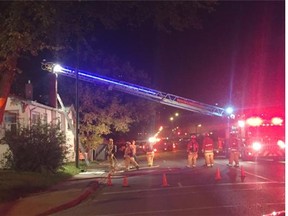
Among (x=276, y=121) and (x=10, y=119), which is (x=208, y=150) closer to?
(x=276, y=121)

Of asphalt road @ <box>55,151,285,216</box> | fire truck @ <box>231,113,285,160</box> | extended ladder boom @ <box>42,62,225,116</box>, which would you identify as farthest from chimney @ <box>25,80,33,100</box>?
fire truck @ <box>231,113,285,160</box>

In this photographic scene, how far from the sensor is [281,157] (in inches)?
1200

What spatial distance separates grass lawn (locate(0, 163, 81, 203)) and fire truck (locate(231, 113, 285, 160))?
40.4ft

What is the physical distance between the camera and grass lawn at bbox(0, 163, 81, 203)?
1519 centimetres

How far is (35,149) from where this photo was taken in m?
22.6

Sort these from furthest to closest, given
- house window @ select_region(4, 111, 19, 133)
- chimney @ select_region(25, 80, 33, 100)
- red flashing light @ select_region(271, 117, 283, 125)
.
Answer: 1. red flashing light @ select_region(271, 117, 283, 125)
2. house window @ select_region(4, 111, 19, 133)
3. chimney @ select_region(25, 80, 33, 100)

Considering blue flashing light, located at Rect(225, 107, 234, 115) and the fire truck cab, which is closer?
the fire truck cab

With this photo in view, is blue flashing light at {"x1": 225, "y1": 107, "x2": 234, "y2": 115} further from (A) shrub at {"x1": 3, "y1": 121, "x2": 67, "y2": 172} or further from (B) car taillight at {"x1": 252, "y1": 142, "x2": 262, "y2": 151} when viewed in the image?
(A) shrub at {"x1": 3, "y1": 121, "x2": 67, "y2": 172}

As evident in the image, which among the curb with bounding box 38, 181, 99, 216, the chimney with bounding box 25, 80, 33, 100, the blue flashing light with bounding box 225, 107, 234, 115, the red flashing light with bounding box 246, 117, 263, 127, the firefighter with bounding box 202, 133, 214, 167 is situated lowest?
the curb with bounding box 38, 181, 99, 216

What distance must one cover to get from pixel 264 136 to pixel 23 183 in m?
16.8

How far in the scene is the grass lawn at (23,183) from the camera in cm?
1519

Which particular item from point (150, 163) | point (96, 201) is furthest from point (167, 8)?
point (150, 163)

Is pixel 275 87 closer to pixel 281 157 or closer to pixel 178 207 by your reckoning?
pixel 281 157

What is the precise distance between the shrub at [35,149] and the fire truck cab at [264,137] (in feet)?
39.9
